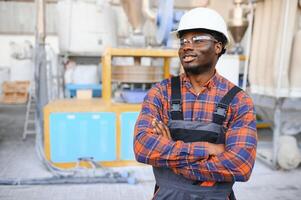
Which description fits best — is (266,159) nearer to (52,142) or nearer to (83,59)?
Answer: (52,142)

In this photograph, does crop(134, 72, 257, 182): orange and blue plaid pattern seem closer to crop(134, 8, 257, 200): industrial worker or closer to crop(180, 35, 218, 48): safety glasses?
crop(134, 8, 257, 200): industrial worker

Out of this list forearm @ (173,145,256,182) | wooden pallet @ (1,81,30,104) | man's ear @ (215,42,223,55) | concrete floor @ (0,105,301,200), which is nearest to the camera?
forearm @ (173,145,256,182)

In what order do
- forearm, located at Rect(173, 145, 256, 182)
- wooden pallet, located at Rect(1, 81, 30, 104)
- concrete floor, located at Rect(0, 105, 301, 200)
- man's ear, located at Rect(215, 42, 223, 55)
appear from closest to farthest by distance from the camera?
1. forearm, located at Rect(173, 145, 256, 182)
2. man's ear, located at Rect(215, 42, 223, 55)
3. concrete floor, located at Rect(0, 105, 301, 200)
4. wooden pallet, located at Rect(1, 81, 30, 104)

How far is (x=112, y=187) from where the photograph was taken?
10.2 ft

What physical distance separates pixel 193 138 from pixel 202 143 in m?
0.05

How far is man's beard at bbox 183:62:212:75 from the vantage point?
1239mm

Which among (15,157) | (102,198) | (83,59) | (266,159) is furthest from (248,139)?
(83,59)

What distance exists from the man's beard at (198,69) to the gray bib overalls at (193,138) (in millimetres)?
121

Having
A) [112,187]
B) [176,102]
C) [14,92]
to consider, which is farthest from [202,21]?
[14,92]

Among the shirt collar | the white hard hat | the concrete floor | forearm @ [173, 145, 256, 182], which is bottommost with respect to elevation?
the concrete floor

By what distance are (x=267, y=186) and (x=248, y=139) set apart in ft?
7.66

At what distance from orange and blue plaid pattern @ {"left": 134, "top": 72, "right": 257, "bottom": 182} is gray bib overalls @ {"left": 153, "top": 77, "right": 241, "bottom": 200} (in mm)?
25

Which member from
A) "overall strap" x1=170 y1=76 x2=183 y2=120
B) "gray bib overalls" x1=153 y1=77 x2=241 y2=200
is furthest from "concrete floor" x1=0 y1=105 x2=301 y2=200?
"overall strap" x1=170 y1=76 x2=183 y2=120

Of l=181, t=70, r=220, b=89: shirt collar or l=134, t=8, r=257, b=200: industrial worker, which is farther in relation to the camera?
l=181, t=70, r=220, b=89: shirt collar
